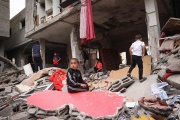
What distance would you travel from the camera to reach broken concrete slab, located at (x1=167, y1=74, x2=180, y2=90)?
4.04m

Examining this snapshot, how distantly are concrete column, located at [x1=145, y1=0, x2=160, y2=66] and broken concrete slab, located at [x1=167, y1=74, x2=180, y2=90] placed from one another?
2125 mm

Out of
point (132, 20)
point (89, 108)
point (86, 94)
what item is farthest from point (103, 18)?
point (89, 108)

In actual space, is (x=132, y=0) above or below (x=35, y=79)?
above

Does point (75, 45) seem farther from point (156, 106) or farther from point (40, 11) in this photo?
point (156, 106)

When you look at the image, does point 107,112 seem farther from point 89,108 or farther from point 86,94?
point 86,94

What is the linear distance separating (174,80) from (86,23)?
4442 millimetres

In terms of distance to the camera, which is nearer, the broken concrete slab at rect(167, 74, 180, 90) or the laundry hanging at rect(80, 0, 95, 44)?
the broken concrete slab at rect(167, 74, 180, 90)

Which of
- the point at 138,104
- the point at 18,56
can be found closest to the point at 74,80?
the point at 138,104

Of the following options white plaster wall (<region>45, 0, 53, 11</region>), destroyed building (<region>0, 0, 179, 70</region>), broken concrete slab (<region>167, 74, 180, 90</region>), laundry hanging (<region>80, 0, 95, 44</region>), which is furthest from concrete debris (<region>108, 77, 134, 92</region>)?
white plaster wall (<region>45, 0, 53, 11</region>)

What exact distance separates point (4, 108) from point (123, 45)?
1141 centimetres

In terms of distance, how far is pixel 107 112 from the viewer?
3027 millimetres

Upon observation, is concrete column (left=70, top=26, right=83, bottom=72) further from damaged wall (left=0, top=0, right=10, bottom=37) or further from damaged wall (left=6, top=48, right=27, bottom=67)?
damaged wall (left=6, top=48, right=27, bottom=67)

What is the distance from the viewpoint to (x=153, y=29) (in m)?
6.78

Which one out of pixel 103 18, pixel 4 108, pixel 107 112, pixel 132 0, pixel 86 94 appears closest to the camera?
pixel 107 112
